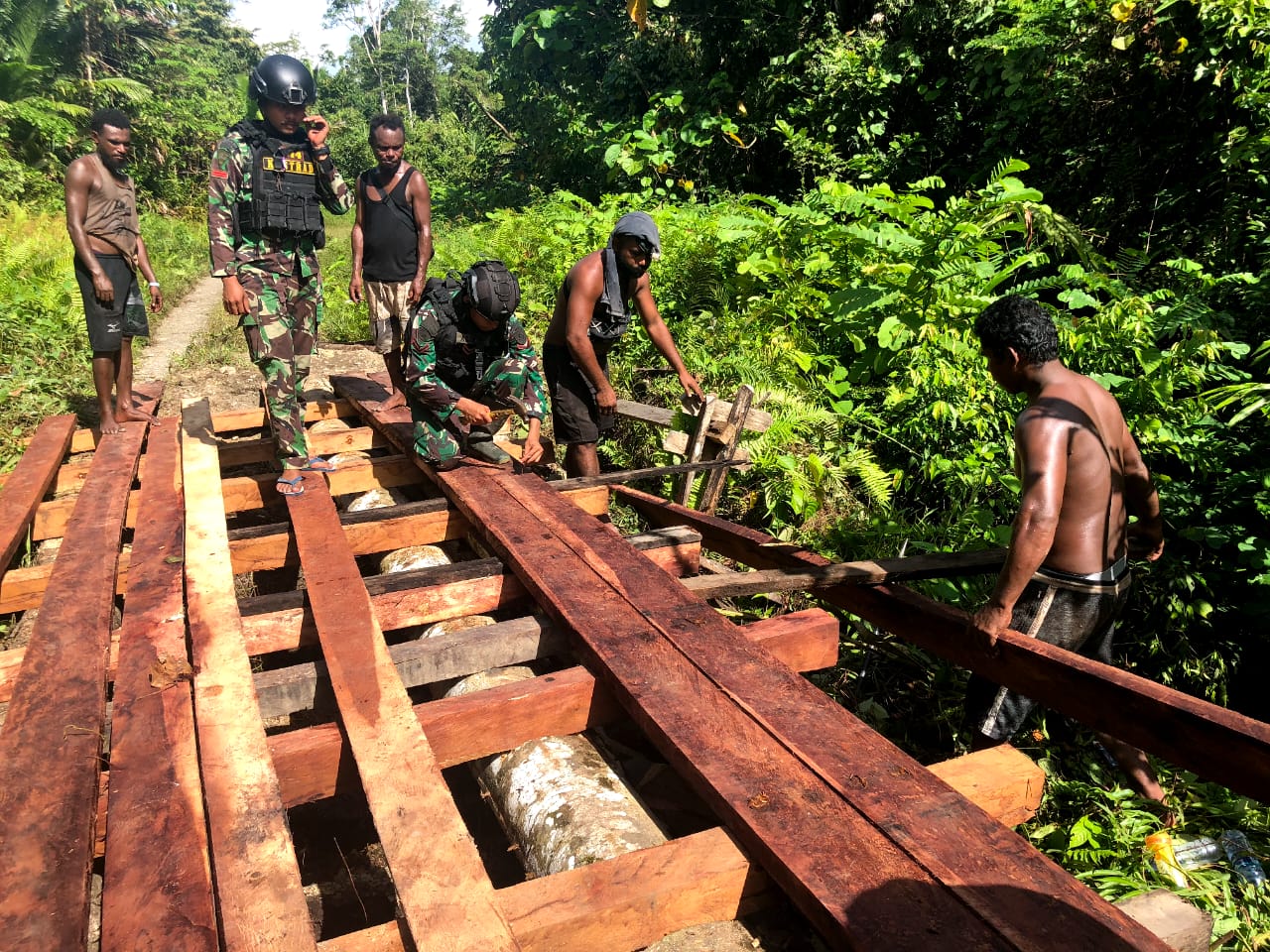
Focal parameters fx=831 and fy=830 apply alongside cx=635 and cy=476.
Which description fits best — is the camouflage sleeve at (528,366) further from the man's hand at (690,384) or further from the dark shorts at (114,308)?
the dark shorts at (114,308)

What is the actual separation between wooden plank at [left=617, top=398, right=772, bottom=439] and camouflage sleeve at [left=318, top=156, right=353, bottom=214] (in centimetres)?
202

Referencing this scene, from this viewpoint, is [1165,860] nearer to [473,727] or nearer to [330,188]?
[473,727]

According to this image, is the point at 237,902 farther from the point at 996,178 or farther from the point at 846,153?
the point at 846,153

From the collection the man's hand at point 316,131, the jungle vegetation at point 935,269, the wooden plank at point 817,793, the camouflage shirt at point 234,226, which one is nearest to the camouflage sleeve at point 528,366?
the camouflage shirt at point 234,226

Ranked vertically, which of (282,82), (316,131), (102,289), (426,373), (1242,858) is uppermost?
(282,82)

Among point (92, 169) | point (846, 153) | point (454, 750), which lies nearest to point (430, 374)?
point (454, 750)

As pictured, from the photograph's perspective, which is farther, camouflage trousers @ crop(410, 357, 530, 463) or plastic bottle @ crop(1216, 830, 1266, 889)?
camouflage trousers @ crop(410, 357, 530, 463)

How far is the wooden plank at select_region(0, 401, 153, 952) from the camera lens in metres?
1.58

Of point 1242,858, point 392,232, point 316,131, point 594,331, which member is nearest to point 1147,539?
point 1242,858

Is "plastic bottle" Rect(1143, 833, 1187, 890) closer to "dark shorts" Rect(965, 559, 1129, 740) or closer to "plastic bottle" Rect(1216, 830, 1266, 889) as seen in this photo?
"plastic bottle" Rect(1216, 830, 1266, 889)

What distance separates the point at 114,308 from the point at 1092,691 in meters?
5.52

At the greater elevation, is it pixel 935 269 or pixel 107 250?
pixel 935 269

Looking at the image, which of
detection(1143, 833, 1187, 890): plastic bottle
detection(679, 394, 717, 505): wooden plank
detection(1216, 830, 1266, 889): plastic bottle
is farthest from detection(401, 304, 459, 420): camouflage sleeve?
detection(1216, 830, 1266, 889): plastic bottle

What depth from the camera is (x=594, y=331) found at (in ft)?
15.7
